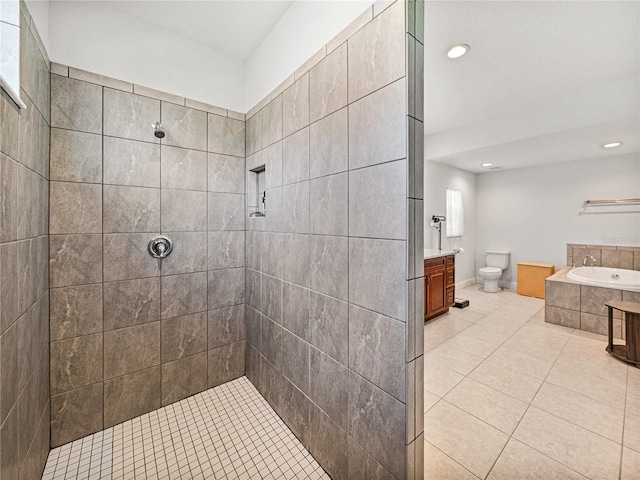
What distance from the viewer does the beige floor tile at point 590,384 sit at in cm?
197

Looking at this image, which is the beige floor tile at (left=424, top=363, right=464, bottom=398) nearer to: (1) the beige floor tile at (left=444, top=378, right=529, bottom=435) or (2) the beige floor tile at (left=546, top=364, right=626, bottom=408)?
(1) the beige floor tile at (left=444, top=378, right=529, bottom=435)

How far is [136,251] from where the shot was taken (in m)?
1.84

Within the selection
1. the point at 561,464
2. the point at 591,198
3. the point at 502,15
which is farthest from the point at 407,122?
the point at 591,198

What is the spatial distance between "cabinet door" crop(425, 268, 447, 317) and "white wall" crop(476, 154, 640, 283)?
2.55 m

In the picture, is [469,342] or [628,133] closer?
[469,342]

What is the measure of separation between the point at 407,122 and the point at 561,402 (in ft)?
7.86

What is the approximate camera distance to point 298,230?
1.63 meters

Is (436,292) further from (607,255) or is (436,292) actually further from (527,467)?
(607,255)

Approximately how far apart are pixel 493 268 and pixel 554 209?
1472mm

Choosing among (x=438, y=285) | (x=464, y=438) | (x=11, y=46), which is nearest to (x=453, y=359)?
(x=464, y=438)

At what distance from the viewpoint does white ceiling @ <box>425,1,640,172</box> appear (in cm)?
181

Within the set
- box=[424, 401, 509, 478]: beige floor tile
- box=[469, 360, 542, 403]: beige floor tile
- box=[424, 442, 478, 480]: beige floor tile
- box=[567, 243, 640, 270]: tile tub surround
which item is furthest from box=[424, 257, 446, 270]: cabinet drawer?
box=[567, 243, 640, 270]: tile tub surround

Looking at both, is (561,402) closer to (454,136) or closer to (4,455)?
(4,455)

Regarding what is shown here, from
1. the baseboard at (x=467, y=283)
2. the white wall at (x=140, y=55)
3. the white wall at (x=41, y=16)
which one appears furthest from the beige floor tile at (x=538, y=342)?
the white wall at (x=41, y=16)
